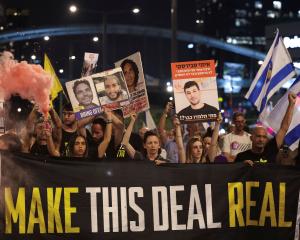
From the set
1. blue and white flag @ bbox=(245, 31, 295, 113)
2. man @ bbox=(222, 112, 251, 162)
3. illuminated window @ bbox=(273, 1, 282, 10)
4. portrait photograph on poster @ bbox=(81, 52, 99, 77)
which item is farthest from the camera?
illuminated window @ bbox=(273, 1, 282, 10)

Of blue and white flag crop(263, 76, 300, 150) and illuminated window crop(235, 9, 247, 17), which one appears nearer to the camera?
blue and white flag crop(263, 76, 300, 150)

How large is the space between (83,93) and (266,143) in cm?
236

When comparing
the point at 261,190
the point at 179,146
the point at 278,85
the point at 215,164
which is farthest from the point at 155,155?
the point at 278,85

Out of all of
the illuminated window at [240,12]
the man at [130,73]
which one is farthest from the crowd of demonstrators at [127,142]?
the illuminated window at [240,12]

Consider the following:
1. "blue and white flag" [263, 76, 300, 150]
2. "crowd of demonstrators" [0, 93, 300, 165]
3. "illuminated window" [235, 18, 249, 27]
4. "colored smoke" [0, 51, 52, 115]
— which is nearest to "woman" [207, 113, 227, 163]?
"crowd of demonstrators" [0, 93, 300, 165]

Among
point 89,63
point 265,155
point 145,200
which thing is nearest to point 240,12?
point 89,63

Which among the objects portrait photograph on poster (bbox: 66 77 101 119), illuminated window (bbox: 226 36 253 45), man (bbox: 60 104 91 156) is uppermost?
illuminated window (bbox: 226 36 253 45)

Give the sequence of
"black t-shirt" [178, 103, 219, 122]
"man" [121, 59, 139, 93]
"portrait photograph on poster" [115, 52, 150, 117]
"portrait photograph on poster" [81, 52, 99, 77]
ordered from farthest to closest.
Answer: "portrait photograph on poster" [81, 52, 99, 77]
"man" [121, 59, 139, 93]
"portrait photograph on poster" [115, 52, 150, 117]
"black t-shirt" [178, 103, 219, 122]

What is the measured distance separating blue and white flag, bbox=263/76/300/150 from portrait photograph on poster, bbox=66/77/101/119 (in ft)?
6.88

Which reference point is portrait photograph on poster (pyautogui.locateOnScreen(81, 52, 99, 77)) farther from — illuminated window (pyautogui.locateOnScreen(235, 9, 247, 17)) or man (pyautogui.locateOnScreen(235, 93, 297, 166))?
illuminated window (pyautogui.locateOnScreen(235, 9, 247, 17))

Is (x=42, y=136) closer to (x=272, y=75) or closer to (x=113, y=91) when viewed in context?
(x=113, y=91)

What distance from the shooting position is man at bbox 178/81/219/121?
710 centimetres

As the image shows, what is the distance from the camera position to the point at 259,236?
6.00m

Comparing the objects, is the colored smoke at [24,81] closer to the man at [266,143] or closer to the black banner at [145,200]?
the black banner at [145,200]
